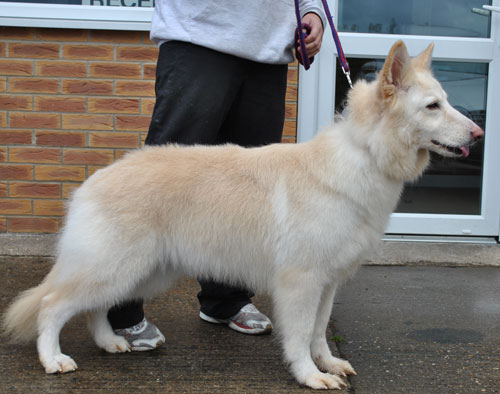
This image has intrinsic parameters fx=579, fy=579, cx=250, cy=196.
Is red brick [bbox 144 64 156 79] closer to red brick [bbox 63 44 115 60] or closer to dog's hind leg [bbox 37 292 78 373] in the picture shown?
red brick [bbox 63 44 115 60]

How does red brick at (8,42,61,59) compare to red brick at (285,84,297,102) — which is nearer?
red brick at (8,42,61,59)

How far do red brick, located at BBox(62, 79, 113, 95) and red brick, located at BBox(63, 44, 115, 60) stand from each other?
0.66 ft

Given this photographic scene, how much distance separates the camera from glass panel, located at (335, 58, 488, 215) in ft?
16.5

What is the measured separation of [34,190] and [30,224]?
293 millimetres

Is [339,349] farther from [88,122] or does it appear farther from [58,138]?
[58,138]

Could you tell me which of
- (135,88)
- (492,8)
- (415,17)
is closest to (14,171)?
(135,88)

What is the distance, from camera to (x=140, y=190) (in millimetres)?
2797

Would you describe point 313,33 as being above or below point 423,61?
above

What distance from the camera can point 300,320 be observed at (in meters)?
2.74

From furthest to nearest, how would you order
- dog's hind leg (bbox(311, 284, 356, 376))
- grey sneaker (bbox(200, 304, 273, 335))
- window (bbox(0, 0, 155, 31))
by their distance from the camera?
window (bbox(0, 0, 155, 31)), grey sneaker (bbox(200, 304, 273, 335)), dog's hind leg (bbox(311, 284, 356, 376))

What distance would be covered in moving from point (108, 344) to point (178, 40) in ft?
5.51

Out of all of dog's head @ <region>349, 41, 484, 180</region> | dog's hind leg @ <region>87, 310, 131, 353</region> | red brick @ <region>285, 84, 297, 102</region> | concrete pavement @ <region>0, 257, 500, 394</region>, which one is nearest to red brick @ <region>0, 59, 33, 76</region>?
concrete pavement @ <region>0, 257, 500, 394</region>

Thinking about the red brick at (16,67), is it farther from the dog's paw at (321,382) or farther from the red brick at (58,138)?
the dog's paw at (321,382)

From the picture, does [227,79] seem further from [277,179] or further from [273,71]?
[277,179]
